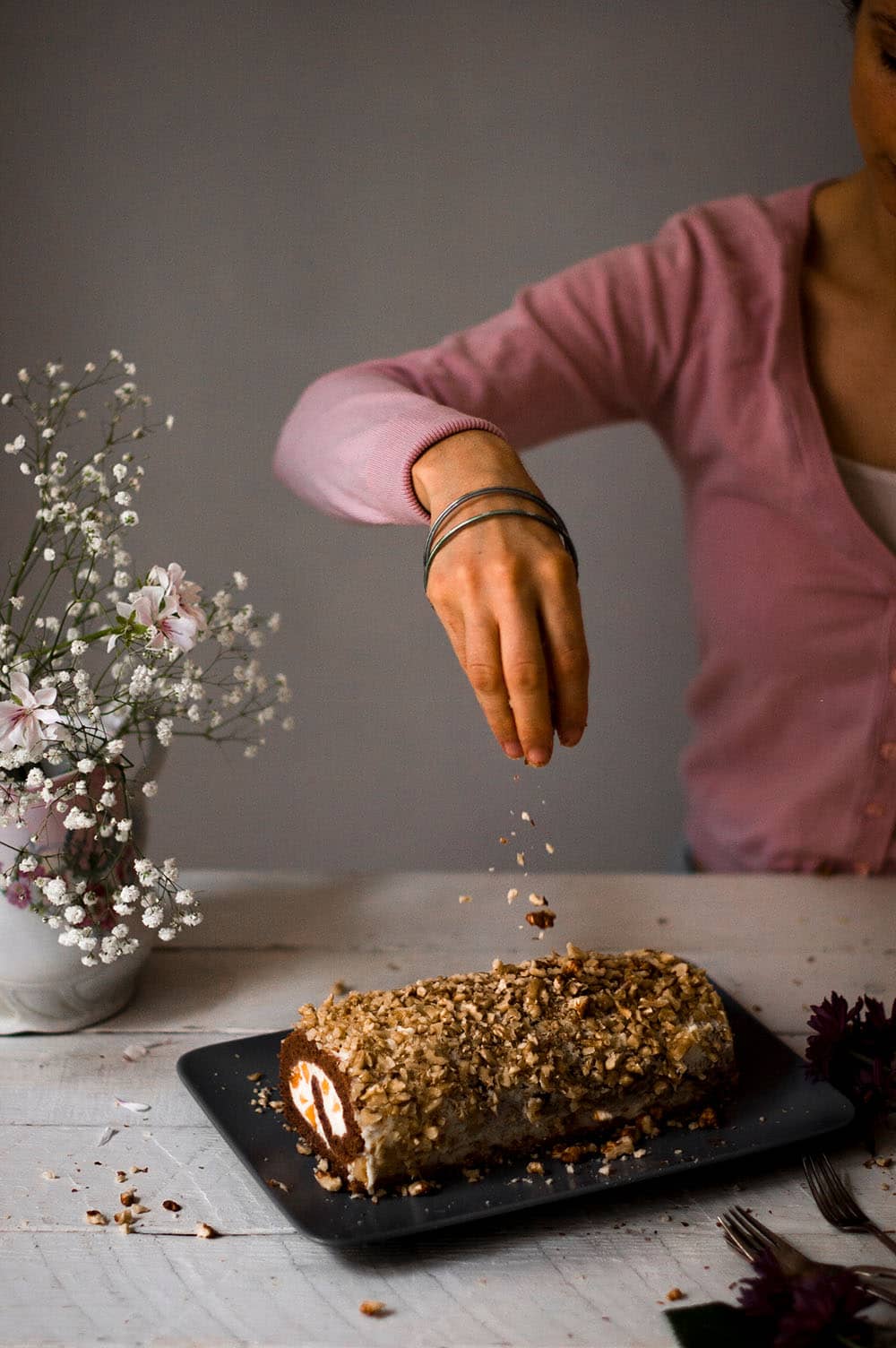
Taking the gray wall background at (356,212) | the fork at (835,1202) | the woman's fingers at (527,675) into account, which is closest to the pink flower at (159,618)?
the woman's fingers at (527,675)

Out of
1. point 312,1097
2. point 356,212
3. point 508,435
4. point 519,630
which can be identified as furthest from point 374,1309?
point 356,212

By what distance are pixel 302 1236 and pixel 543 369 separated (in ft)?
3.20

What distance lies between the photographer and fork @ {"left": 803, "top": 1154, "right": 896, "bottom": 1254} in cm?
91

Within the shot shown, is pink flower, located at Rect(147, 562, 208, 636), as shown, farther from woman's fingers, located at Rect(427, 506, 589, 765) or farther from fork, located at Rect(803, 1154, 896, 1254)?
fork, located at Rect(803, 1154, 896, 1254)

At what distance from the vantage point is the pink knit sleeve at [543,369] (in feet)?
4.38

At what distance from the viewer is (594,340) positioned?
1.52 meters

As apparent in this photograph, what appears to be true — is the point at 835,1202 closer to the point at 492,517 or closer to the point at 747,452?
the point at 492,517

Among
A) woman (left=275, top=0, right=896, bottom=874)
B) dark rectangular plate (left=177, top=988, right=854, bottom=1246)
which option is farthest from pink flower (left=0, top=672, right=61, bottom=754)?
woman (left=275, top=0, right=896, bottom=874)

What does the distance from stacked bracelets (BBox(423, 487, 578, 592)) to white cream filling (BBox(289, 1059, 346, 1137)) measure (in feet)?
1.28

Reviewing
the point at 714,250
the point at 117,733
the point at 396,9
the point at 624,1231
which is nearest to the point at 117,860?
the point at 117,733

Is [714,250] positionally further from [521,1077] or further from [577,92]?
[521,1077]

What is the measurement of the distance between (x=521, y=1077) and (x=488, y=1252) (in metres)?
0.13

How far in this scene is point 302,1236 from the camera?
35.5 inches

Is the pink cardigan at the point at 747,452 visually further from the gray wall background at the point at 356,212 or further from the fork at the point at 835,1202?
the fork at the point at 835,1202
